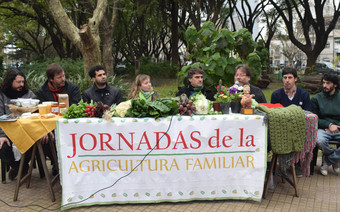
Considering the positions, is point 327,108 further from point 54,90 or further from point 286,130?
point 54,90

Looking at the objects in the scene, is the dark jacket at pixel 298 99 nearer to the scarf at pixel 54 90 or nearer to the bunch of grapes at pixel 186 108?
the bunch of grapes at pixel 186 108

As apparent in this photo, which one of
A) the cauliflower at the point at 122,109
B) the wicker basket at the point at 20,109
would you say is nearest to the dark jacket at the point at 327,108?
the cauliflower at the point at 122,109

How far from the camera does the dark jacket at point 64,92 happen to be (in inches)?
174

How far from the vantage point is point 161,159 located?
344cm

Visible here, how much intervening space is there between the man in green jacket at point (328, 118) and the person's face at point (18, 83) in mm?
4514

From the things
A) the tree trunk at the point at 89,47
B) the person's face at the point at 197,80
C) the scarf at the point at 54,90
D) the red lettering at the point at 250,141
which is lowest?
the red lettering at the point at 250,141

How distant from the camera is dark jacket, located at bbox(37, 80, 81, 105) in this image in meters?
4.41

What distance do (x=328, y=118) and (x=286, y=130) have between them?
1.60m

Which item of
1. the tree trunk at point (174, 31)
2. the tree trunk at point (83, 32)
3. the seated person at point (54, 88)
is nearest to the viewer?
the seated person at point (54, 88)

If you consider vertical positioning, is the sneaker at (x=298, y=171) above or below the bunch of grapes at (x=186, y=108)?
below

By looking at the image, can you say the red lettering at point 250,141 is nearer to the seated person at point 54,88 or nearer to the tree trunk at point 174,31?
the seated person at point 54,88

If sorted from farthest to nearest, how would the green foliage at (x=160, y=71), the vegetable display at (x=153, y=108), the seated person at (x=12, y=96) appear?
the green foliage at (x=160, y=71), the seated person at (x=12, y=96), the vegetable display at (x=153, y=108)

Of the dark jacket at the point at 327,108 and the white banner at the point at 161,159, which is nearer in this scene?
the white banner at the point at 161,159

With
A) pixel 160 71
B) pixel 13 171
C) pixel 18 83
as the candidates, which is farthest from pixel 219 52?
pixel 160 71
